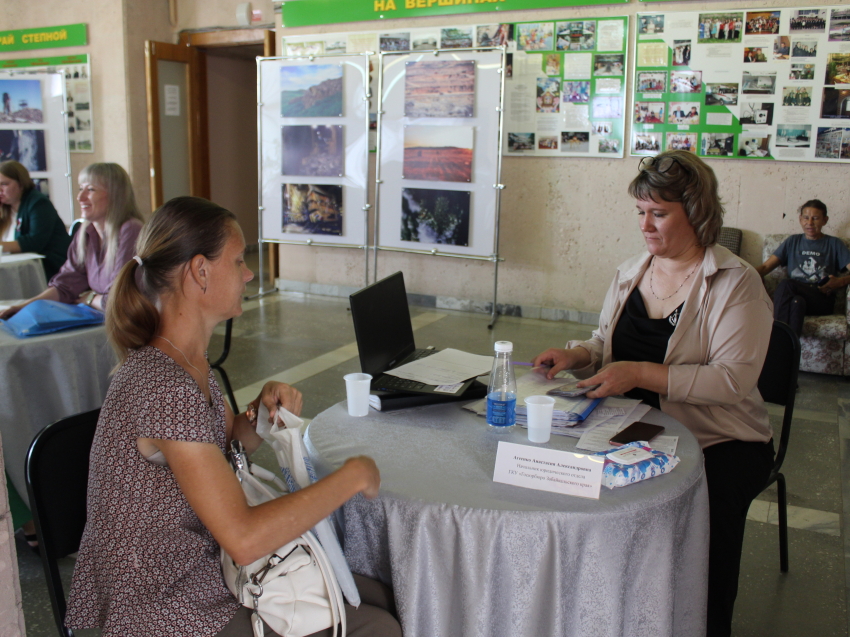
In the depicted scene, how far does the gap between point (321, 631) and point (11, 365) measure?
1.75 m

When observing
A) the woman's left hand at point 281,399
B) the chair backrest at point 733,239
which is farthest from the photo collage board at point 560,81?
the woman's left hand at point 281,399

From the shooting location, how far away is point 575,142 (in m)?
5.88

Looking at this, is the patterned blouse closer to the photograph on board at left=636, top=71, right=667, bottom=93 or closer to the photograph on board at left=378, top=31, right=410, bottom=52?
the photograph on board at left=636, top=71, right=667, bottom=93

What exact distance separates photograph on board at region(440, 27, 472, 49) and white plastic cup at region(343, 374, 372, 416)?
497 centimetres

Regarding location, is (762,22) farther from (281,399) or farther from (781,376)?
(281,399)

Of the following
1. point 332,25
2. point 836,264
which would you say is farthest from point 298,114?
point 836,264

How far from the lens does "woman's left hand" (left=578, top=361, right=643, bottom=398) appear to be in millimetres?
1848

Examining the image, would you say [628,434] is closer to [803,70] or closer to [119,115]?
[803,70]

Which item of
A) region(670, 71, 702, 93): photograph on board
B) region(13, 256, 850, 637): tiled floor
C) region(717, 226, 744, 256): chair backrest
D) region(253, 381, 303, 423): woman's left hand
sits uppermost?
region(670, 71, 702, 93): photograph on board

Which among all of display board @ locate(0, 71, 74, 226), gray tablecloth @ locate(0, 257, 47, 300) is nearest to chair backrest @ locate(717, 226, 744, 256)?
gray tablecloth @ locate(0, 257, 47, 300)

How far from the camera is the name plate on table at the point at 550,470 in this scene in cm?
135

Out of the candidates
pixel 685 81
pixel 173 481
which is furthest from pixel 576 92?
pixel 173 481

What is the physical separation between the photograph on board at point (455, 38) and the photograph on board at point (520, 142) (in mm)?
857

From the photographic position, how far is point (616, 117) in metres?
5.71
